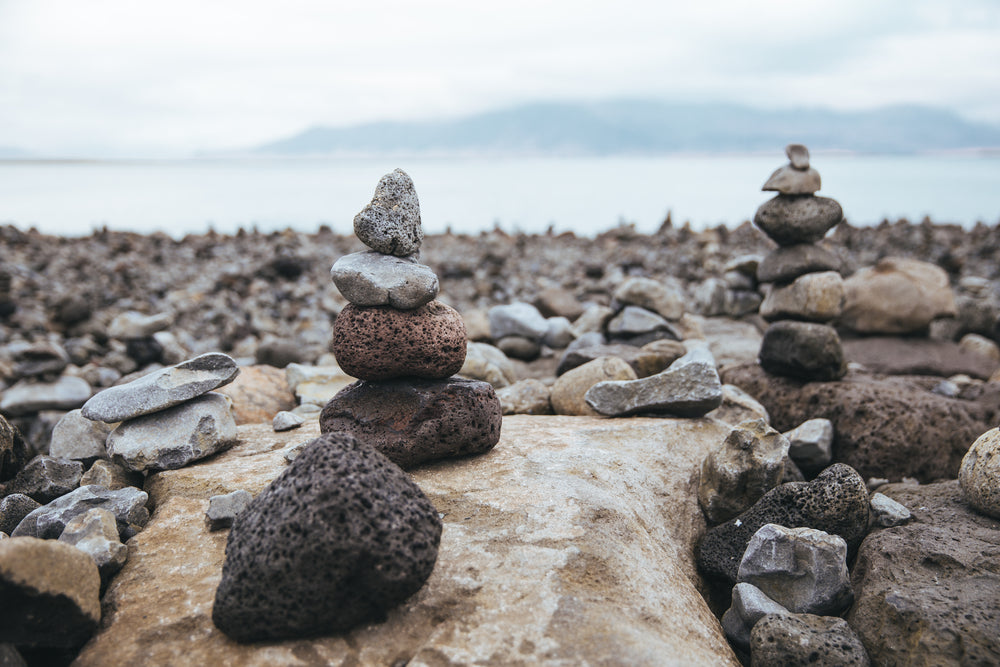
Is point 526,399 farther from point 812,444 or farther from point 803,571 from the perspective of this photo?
point 803,571

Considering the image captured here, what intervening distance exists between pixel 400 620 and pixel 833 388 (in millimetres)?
4397

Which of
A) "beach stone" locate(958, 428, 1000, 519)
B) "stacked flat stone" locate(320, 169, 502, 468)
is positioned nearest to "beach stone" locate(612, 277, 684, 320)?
"beach stone" locate(958, 428, 1000, 519)

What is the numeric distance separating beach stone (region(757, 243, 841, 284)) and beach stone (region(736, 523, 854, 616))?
10.1 feet

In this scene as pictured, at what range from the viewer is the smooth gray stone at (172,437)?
4.30 meters

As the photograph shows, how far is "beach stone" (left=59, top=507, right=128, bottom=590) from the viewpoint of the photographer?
10.4 feet

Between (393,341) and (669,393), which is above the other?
(393,341)

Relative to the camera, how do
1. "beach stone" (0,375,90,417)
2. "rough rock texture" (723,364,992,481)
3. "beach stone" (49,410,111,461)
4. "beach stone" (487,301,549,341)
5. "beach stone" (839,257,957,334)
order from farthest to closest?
"beach stone" (487,301,549,341)
"beach stone" (839,257,957,334)
"beach stone" (0,375,90,417)
"rough rock texture" (723,364,992,481)
"beach stone" (49,410,111,461)

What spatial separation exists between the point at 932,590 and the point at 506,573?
211 cm

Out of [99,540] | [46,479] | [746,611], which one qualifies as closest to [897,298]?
[746,611]

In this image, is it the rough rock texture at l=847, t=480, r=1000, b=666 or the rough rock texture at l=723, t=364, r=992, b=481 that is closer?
the rough rock texture at l=847, t=480, r=1000, b=666

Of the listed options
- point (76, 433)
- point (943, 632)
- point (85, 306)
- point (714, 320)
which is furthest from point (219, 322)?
point (943, 632)

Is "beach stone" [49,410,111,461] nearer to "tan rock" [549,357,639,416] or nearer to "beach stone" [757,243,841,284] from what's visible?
"tan rock" [549,357,639,416]

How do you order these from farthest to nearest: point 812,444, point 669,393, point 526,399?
point 526,399, point 669,393, point 812,444

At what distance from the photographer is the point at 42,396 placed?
25.1ft
